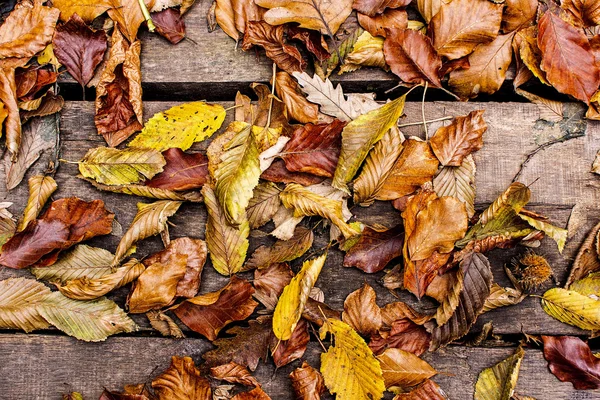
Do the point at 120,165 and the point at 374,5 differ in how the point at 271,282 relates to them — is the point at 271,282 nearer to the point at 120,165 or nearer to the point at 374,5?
the point at 120,165

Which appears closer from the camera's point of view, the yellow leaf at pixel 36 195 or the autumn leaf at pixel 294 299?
the autumn leaf at pixel 294 299

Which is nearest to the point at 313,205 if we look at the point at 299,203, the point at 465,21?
the point at 299,203

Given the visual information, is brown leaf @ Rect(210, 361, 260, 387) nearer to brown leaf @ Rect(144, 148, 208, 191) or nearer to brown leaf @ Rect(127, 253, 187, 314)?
brown leaf @ Rect(127, 253, 187, 314)

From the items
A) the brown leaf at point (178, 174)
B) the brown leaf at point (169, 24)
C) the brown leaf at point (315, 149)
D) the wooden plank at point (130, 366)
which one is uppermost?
the brown leaf at point (169, 24)

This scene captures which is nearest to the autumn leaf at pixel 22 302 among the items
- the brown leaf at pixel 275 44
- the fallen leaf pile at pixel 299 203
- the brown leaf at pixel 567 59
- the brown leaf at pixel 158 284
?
the fallen leaf pile at pixel 299 203

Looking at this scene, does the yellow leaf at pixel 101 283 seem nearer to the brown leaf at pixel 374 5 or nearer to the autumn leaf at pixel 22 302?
the autumn leaf at pixel 22 302

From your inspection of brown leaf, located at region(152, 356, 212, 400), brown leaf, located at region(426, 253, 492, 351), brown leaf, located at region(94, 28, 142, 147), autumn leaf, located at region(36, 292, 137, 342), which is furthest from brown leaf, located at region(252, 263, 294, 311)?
brown leaf, located at region(94, 28, 142, 147)

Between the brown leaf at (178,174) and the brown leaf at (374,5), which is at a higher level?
the brown leaf at (374,5)
